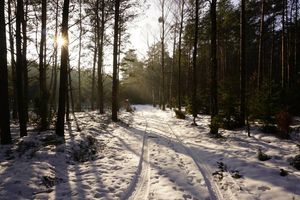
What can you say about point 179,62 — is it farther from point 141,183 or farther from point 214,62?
point 141,183

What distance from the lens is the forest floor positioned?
6434 mm

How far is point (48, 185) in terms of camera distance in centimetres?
678

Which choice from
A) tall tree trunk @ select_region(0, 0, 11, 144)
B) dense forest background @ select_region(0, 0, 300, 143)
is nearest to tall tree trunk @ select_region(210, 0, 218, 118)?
dense forest background @ select_region(0, 0, 300, 143)

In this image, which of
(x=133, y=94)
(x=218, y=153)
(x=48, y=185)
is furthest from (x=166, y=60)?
(x=48, y=185)

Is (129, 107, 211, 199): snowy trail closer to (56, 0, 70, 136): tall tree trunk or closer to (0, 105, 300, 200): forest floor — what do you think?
(0, 105, 300, 200): forest floor

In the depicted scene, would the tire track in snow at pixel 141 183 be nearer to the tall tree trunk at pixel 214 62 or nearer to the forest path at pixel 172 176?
the forest path at pixel 172 176

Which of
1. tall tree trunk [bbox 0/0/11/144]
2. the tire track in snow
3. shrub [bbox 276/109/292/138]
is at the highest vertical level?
tall tree trunk [bbox 0/0/11/144]

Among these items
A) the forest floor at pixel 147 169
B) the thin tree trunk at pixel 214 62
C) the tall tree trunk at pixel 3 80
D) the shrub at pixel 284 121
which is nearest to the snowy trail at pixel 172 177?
the forest floor at pixel 147 169

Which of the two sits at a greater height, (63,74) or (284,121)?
(63,74)

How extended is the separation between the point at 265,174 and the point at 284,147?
3037mm

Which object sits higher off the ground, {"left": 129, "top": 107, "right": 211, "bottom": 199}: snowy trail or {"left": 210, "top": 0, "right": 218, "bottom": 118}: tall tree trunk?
{"left": 210, "top": 0, "right": 218, "bottom": 118}: tall tree trunk

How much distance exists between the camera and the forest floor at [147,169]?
6.43 metres

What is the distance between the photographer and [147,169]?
8.36 metres

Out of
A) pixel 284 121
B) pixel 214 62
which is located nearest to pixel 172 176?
pixel 284 121
